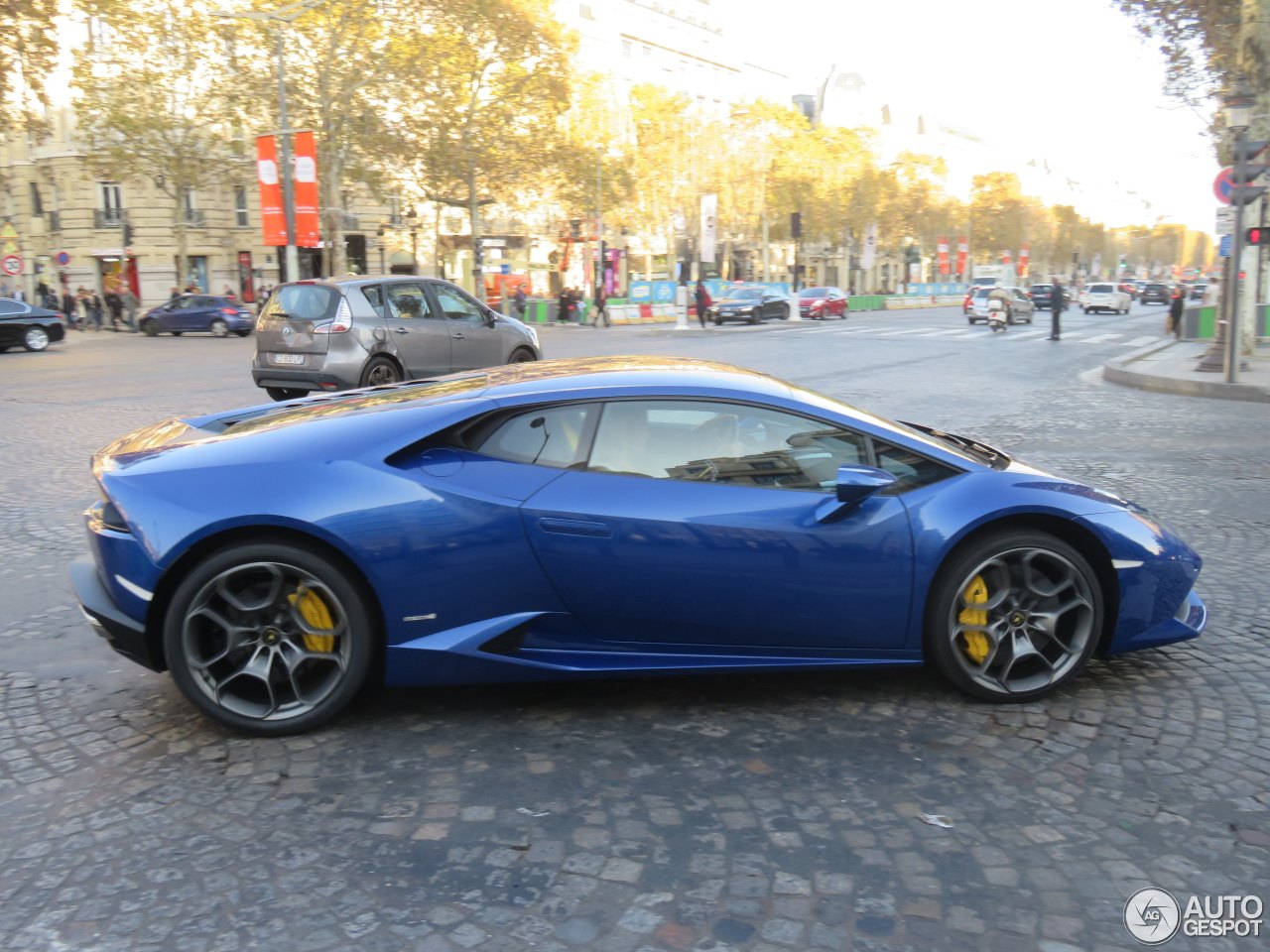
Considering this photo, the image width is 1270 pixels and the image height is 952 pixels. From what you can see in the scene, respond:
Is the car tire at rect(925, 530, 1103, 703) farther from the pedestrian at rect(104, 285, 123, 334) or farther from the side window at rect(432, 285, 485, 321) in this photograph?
the pedestrian at rect(104, 285, 123, 334)

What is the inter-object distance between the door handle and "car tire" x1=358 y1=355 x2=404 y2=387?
9.46 m

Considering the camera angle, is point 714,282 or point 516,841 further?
point 714,282

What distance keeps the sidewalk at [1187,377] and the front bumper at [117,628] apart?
15656 mm

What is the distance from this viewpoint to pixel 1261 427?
1249cm

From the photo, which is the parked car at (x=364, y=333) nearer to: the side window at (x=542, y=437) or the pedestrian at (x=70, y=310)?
the side window at (x=542, y=437)

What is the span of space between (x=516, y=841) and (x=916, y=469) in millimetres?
1943

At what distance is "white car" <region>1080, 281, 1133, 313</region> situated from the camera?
58.7 metres

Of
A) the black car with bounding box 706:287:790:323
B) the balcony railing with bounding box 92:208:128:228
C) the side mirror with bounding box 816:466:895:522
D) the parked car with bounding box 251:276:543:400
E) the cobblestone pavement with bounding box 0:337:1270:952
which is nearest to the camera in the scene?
the cobblestone pavement with bounding box 0:337:1270:952

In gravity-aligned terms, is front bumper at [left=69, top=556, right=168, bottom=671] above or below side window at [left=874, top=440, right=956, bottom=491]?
below

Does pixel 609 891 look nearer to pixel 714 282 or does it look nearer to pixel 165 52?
pixel 165 52

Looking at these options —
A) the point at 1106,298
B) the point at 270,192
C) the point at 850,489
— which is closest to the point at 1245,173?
the point at 850,489

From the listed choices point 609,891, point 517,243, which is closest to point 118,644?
point 609,891

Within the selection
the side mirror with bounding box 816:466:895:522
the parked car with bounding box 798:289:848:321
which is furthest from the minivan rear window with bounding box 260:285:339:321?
the parked car with bounding box 798:289:848:321

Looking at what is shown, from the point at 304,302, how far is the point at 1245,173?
12.4 metres
